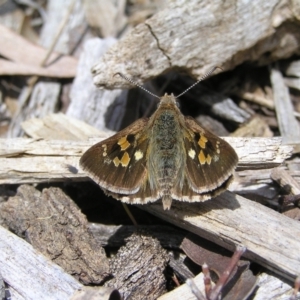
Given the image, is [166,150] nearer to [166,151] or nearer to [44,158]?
[166,151]

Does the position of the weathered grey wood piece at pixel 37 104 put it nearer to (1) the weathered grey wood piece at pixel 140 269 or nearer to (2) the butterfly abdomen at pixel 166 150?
(2) the butterfly abdomen at pixel 166 150

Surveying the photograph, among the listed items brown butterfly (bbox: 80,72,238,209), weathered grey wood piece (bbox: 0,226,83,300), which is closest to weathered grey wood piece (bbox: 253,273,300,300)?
brown butterfly (bbox: 80,72,238,209)

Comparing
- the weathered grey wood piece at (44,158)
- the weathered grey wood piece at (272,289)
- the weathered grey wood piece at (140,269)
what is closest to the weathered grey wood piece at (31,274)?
the weathered grey wood piece at (140,269)

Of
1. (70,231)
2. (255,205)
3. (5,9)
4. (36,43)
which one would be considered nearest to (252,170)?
(255,205)

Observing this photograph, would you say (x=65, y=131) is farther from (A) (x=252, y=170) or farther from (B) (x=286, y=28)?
(B) (x=286, y=28)

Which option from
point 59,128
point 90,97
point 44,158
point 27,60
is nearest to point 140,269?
point 44,158

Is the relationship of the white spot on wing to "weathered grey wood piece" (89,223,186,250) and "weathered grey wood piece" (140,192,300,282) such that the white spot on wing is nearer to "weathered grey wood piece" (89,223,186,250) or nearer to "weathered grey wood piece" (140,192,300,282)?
"weathered grey wood piece" (140,192,300,282)
